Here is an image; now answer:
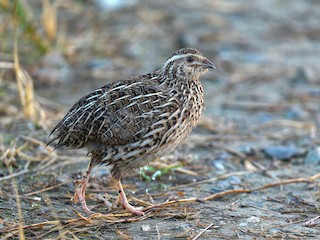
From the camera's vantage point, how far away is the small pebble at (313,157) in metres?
7.58

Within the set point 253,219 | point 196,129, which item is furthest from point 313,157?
point 253,219

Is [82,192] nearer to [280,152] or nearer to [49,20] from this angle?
[280,152]

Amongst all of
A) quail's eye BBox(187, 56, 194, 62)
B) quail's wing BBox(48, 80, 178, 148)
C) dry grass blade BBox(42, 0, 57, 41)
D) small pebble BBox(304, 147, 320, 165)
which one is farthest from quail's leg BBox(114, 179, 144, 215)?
dry grass blade BBox(42, 0, 57, 41)

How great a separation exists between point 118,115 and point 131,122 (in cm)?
13

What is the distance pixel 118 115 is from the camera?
5.73m

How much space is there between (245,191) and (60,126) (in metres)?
1.84

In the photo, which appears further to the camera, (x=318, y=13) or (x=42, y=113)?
(x=318, y=13)

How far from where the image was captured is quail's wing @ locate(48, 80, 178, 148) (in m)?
5.68

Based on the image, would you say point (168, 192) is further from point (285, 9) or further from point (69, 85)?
point (285, 9)

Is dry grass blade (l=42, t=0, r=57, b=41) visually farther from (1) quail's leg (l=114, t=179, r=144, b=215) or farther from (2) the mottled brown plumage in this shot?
(1) quail's leg (l=114, t=179, r=144, b=215)

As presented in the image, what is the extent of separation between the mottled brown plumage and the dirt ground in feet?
1.49

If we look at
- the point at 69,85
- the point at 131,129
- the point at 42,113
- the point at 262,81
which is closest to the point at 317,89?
the point at 262,81

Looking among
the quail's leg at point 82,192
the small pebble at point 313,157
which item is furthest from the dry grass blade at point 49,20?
the quail's leg at point 82,192

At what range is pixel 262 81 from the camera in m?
10.8
